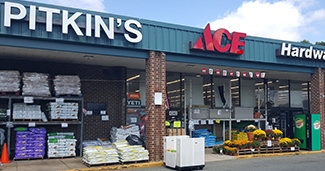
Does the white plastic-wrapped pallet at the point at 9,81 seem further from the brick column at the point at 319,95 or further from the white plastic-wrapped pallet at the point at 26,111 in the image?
the brick column at the point at 319,95

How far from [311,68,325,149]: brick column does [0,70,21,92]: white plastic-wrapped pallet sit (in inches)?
575

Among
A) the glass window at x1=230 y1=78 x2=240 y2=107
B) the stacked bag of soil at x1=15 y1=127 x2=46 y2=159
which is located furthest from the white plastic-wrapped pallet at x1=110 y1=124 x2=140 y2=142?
the glass window at x1=230 y1=78 x2=240 y2=107

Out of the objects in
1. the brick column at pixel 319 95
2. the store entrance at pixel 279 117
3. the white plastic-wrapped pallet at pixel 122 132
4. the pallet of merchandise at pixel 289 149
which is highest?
the brick column at pixel 319 95

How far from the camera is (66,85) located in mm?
15609

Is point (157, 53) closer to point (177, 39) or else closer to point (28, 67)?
point (177, 39)

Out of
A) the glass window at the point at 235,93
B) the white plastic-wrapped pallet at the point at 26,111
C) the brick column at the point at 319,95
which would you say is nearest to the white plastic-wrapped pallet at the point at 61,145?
the white plastic-wrapped pallet at the point at 26,111

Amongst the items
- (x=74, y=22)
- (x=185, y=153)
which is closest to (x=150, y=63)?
(x=74, y=22)

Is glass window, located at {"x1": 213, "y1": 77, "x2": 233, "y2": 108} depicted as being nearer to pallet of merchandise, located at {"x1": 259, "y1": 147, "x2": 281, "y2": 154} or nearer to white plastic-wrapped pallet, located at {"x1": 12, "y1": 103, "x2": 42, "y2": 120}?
pallet of merchandise, located at {"x1": 259, "y1": 147, "x2": 281, "y2": 154}

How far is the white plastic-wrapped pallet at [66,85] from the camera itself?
50.7 feet

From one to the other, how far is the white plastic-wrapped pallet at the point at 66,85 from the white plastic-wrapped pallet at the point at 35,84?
1.30 feet

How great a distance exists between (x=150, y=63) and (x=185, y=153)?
3.94 metres

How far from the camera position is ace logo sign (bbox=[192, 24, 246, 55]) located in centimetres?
1554

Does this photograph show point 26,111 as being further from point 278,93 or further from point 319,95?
point 278,93

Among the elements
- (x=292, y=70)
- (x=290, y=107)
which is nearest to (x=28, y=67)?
(x=292, y=70)
